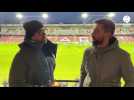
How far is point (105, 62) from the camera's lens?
1.60 meters

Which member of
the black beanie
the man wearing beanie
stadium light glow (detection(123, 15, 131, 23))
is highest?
stadium light glow (detection(123, 15, 131, 23))

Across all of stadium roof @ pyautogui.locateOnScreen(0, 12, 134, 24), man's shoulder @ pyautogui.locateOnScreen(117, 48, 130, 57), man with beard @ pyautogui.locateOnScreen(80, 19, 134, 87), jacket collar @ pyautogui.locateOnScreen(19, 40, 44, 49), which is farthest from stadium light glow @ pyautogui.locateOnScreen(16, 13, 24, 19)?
man's shoulder @ pyautogui.locateOnScreen(117, 48, 130, 57)

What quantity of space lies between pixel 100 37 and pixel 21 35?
1.91ft

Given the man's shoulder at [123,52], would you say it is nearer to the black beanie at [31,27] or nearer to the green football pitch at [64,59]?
the green football pitch at [64,59]

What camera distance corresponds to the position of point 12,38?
1.68 metres

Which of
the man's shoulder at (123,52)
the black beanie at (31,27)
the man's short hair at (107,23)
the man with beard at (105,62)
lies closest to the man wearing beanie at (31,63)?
the black beanie at (31,27)

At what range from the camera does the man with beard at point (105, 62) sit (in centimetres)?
156

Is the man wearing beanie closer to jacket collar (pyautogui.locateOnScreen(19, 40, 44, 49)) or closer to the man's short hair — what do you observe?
jacket collar (pyautogui.locateOnScreen(19, 40, 44, 49))

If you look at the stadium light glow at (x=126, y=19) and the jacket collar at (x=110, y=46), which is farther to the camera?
the stadium light glow at (x=126, y=19)

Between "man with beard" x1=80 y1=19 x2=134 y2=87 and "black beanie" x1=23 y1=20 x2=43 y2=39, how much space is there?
40 centimetres

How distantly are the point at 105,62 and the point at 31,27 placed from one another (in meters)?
0.61

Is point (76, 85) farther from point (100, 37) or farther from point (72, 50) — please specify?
point (100, 37)

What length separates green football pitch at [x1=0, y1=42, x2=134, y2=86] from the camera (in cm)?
166
